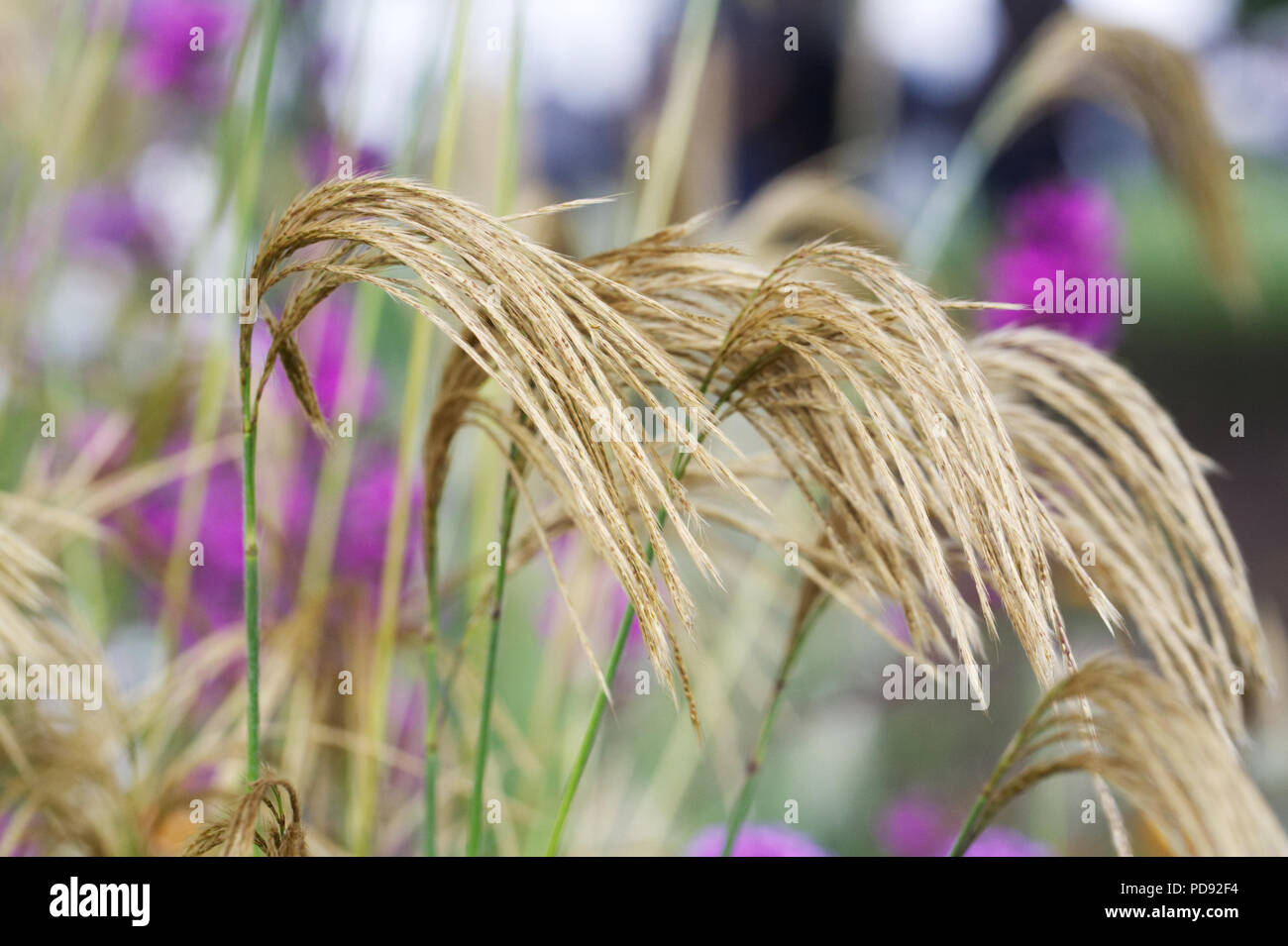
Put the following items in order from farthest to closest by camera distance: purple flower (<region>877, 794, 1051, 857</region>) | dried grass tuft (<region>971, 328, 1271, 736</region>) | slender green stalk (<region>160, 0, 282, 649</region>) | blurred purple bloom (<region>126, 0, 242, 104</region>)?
purple flower (<region>877, 794, 1051, 857</region>), blurred purple bloom (<region>126, 0, 242, 104</region>), slender green stalk (<region>160, 0, 282, 649</region>), dried grass tuft (<region>971, 328, 1271, 736</region>)

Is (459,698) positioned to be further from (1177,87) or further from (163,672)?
(1177,87)

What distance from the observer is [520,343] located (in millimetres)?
281

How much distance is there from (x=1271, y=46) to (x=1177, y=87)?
2.68 m

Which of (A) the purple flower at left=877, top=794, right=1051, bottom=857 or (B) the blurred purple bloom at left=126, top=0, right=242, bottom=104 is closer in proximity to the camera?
(B) the blurred purple bloom at left=126, top=0, right=242, bottom=104

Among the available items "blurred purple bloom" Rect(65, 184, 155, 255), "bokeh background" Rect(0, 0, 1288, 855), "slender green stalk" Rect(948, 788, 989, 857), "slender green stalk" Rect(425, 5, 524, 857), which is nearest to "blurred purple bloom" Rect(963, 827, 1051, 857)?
"bokeh background" Rect(0, 0, 1288, 855)

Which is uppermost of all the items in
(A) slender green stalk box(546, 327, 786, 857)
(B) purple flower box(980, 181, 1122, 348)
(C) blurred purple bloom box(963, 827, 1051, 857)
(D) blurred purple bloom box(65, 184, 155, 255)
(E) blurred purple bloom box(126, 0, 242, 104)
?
(E) blurred purple bloom box(126, 0, 242, 104)

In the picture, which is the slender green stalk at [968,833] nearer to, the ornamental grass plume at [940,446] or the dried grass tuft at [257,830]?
the ornamental grass plume at [940,446]

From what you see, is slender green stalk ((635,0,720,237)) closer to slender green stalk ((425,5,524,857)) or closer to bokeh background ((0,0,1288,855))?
bokeh background ((0,0,1288,855))

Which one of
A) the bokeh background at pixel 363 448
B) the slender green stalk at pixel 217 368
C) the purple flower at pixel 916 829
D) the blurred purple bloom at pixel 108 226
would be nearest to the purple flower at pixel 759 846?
the bokeh background at pixel 363 448

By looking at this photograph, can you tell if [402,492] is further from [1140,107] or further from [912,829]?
[912,829]

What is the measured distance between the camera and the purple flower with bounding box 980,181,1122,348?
973 mm

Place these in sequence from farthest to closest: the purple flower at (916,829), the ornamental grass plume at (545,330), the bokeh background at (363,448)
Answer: the purple flower at (916,829)
the bokeh background at (363,448)
the ornamental grass plume at (545,330)

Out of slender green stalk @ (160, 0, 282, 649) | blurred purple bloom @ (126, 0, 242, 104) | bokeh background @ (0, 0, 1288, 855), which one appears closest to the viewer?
slender green stalk @ (160, 0, 282, 649)

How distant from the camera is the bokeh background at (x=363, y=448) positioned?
2.32 feet
